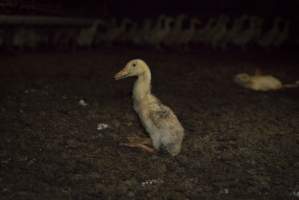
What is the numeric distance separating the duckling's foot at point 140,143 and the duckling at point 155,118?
21mm

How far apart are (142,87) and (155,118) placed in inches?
20.4

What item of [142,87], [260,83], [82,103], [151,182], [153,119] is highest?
[142,87]

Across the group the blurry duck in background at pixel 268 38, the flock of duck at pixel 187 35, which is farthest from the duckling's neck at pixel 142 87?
the blurry duck in background at pixel 268 38

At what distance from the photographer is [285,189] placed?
483 centimetres

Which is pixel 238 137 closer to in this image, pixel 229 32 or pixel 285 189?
pixel 285 189

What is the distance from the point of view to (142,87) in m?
5.68

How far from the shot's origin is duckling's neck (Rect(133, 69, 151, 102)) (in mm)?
5668

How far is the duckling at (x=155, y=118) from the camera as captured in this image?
5.21 meters

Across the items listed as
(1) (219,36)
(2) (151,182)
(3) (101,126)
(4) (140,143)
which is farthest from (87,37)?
(2) (151,182)

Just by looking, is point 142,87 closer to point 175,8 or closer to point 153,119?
point 153,119

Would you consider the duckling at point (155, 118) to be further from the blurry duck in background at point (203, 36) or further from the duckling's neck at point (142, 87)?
the blurry duck in background at point (203, 36)

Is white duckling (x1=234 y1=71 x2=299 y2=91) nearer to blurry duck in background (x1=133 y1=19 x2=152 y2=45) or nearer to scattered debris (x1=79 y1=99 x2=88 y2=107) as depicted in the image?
scattered debris (x1=79 y1=99 x2=88 y2=107)

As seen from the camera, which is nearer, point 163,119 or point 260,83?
point 163,119

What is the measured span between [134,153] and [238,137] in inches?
56.6
